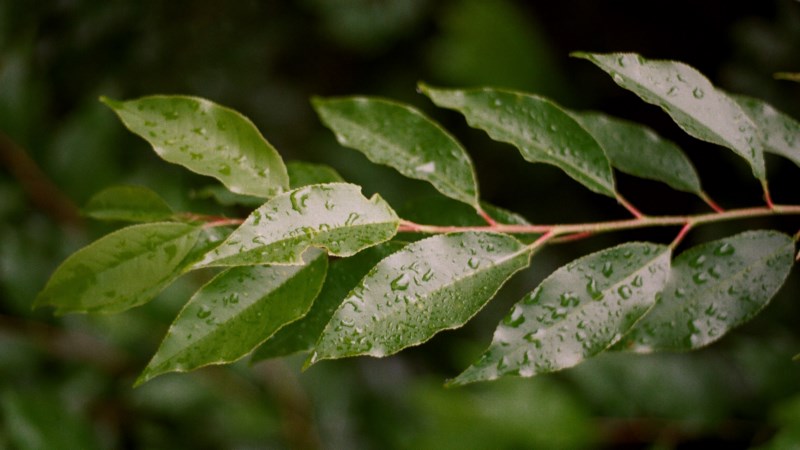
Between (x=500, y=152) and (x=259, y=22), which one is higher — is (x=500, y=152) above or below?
below

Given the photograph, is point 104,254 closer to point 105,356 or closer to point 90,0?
point 105,356

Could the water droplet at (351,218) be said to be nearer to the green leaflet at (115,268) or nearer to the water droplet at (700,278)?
the green leaflet at (115,268)

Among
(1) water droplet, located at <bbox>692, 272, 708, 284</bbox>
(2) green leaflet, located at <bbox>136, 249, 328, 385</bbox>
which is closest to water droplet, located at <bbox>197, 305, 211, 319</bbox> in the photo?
(2) green leaflet, located at <bbox>136, 249, 328, 385</bbox>

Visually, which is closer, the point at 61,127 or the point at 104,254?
the point at 104,254

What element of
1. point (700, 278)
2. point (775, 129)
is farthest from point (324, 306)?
point (775, 129)

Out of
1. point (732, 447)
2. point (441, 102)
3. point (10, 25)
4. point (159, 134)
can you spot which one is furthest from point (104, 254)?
point (732, 447)

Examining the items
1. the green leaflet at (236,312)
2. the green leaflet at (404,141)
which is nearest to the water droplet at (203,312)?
the green leaflet at (236,312)

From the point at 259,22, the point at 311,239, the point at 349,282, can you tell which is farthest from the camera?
the point at 259,22
